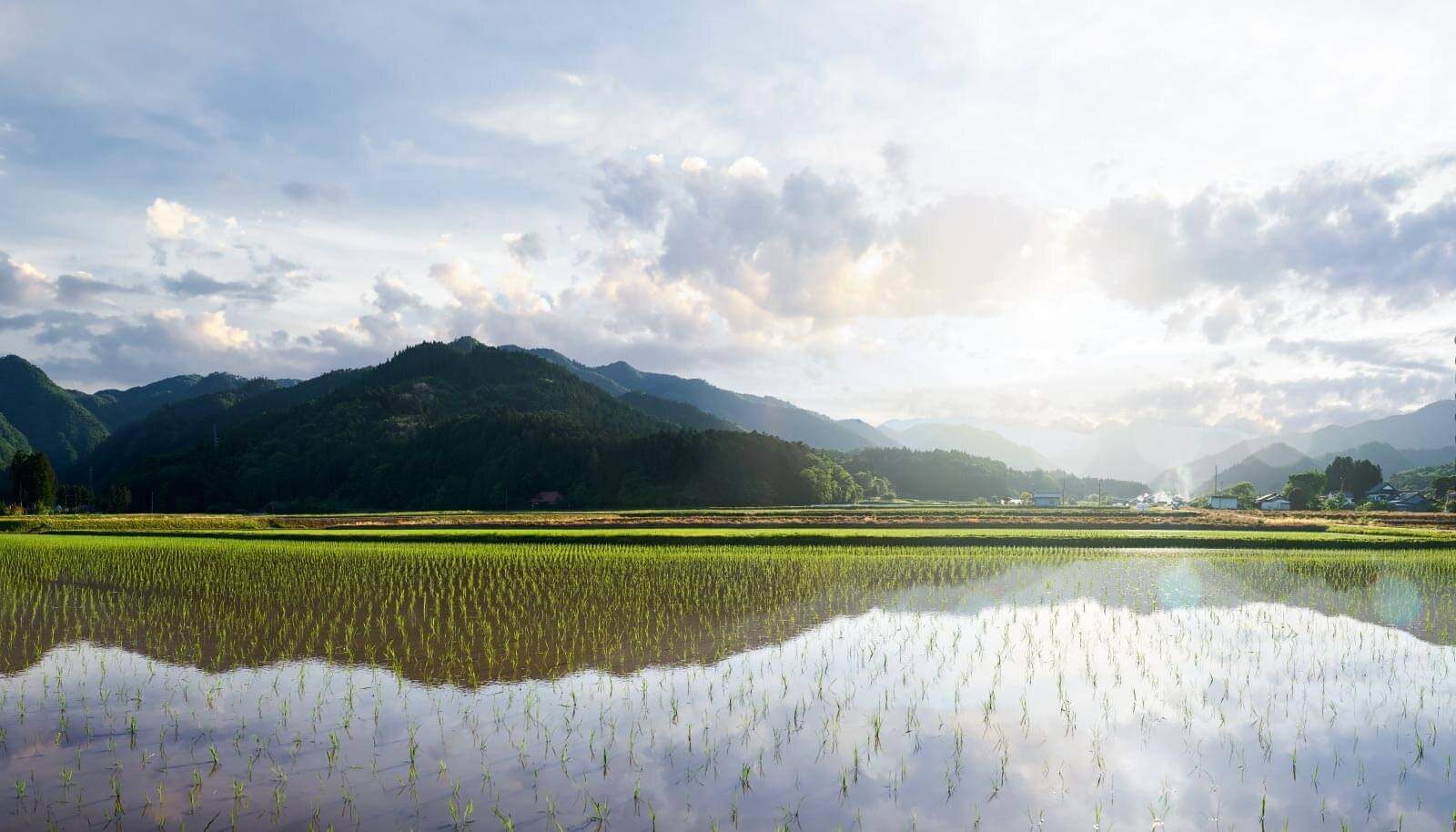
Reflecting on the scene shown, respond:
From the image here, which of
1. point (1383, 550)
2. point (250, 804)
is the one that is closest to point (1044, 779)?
point (250, 804)

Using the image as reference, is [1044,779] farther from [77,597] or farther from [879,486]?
[879,486]

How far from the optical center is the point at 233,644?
14.3m

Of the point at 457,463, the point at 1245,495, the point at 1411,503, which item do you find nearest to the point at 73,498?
the point at 457,463

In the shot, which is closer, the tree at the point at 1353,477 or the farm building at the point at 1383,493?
the tree at the point at 1353,477

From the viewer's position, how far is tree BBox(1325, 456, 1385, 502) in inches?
4203

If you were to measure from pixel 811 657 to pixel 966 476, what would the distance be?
459 ft

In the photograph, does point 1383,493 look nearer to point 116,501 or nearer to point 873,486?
point 873,486

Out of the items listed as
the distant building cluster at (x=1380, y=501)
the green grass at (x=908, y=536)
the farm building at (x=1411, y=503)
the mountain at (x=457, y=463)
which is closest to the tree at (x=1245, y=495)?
the distant building cluster at (x=1380, y=501)

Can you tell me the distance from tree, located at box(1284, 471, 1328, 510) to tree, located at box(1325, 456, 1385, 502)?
6.67m

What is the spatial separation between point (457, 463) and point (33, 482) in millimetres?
50216

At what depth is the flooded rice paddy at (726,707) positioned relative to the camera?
24.5 feet

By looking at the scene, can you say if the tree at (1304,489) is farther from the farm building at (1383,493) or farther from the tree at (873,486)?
the tree at (873,486)

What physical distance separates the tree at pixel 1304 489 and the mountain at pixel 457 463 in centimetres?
5709

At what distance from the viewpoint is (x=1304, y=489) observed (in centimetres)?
10162
